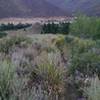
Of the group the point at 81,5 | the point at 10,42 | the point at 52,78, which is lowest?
the point at 52,78

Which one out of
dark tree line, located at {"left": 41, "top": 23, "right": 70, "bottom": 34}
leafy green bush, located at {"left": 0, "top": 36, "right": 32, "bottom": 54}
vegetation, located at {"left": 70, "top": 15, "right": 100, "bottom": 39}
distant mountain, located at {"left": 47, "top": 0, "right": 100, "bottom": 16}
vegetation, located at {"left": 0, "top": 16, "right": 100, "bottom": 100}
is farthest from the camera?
distant mountain, located at {"left": 47, "top": 0, "right": 100, "bottom": 16}

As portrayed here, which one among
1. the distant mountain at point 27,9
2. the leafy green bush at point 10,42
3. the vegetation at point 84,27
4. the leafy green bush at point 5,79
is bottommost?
the leafy green bush at point 5,79

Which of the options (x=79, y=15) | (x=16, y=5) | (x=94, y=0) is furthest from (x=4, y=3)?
(x=79, y=15)

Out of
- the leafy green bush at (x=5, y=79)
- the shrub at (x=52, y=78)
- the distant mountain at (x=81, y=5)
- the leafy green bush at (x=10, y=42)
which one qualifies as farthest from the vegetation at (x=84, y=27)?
the distant mountain at (x=81, y=5)

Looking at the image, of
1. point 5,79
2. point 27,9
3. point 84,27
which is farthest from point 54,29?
point 27,9

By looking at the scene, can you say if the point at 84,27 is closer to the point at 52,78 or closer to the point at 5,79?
the point at 52,78

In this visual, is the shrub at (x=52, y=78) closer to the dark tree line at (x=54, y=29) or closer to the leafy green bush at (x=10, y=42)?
the leafy green bush at (x=10, y=42)

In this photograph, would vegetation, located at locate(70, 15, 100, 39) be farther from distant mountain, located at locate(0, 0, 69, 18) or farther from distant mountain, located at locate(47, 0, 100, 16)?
distant mountain, located at locate(47, 0, 100, 16)

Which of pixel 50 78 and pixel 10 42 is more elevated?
pixel 10 42

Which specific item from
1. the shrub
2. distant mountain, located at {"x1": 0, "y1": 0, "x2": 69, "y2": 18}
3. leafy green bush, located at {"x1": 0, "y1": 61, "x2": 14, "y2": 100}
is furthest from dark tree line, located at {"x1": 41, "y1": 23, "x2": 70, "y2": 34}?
distant mountain, located at {"x1": 0, "y1": 0, "x2": 69, "y2": 18}

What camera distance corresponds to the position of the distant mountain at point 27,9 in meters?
79.8

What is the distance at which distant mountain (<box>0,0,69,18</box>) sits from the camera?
79.8 meters

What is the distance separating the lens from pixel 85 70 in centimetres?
995

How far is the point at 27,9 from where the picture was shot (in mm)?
87438
